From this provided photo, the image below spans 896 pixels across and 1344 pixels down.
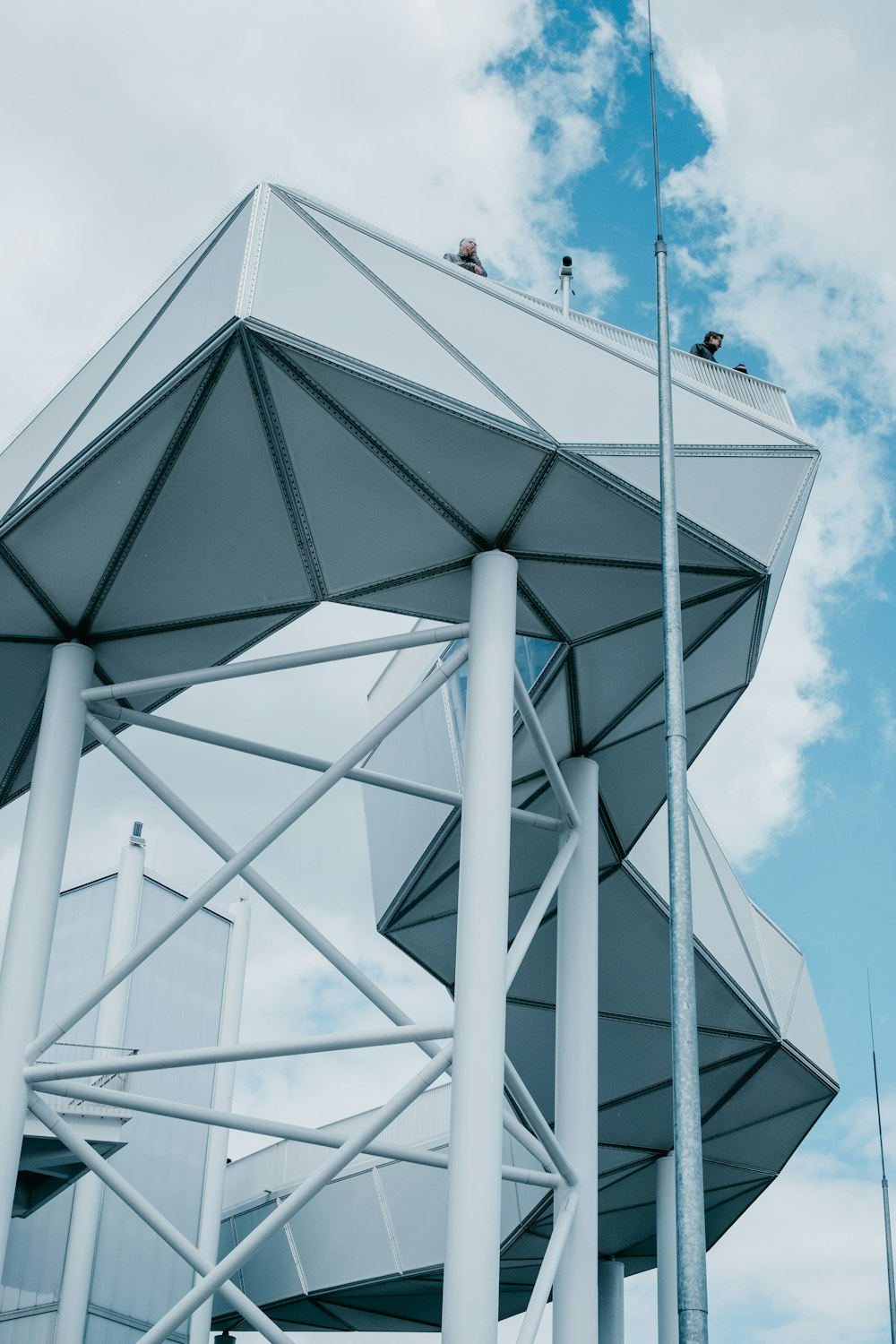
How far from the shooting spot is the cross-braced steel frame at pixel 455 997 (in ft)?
40.5

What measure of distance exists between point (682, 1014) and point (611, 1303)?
89.1 ft

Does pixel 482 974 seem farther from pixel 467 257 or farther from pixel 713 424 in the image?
pixel 467 257

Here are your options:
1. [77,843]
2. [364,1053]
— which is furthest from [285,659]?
[77,843]

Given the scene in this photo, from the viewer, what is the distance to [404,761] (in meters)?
21.9

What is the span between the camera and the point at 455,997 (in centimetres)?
1258

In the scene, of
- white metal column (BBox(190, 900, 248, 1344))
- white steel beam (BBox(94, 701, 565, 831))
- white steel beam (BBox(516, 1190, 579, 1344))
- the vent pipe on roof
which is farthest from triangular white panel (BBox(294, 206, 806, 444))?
white metal column (BBox(190, 900, 248, 1344))

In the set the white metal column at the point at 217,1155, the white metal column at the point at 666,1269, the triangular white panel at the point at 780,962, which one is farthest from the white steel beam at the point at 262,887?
the white metal column at the point at 217,1155

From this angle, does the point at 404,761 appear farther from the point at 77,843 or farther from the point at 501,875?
the point at 77,843

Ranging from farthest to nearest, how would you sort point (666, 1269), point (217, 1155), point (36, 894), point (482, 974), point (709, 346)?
point (217, 1155) → point (666, 1269) → point (709, 346) → point (36, 894) → point (482, 974)

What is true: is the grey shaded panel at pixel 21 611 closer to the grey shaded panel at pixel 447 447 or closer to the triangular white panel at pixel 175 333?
the triangular white panel at pixel 175 333

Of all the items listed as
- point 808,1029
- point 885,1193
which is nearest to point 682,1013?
point 808,1029

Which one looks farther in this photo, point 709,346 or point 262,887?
point 709,346

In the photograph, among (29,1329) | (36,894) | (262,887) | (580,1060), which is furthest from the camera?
(29,1329)

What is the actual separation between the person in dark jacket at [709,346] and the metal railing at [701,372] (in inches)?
46.4
